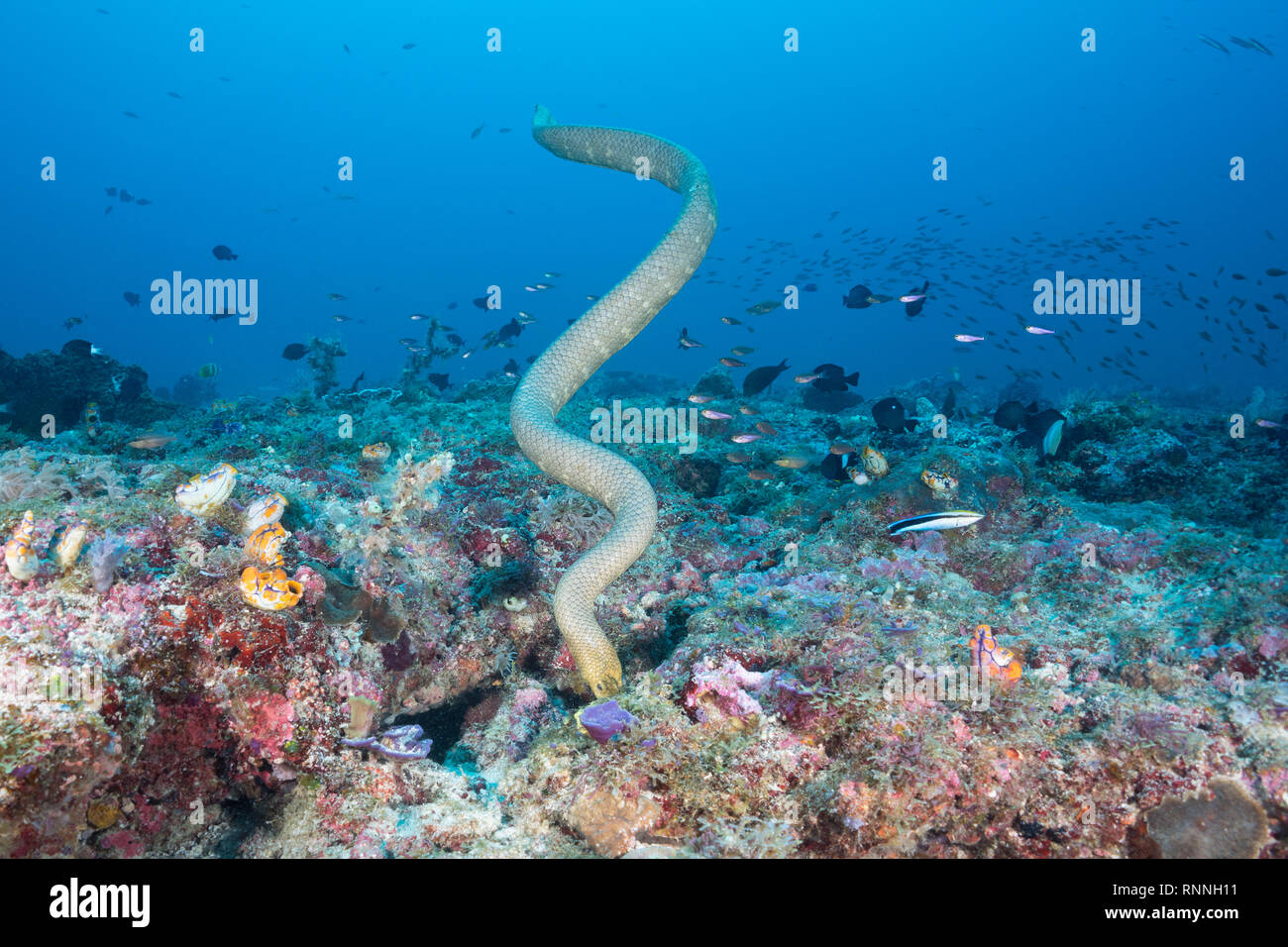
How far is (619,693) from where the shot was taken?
318 cm

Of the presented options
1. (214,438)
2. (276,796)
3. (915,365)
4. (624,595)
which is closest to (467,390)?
(214,438)

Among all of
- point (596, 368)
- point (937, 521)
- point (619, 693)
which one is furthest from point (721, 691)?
point (596, 368)

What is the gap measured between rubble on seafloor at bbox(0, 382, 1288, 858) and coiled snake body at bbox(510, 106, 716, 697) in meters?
0.63

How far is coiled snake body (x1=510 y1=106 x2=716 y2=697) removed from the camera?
360cm

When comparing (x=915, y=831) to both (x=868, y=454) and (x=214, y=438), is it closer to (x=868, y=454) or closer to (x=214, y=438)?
(x=868, y=454)

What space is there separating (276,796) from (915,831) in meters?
3.12

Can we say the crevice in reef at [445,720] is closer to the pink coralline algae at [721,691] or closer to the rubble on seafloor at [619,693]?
the rubble on seafloor at [619,693]

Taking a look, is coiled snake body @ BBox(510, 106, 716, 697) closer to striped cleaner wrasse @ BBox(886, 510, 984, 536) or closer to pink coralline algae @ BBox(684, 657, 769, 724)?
pink coralline algae @ BBox(684, 657, 769, 724)

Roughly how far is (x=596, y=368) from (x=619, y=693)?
12.7 ft

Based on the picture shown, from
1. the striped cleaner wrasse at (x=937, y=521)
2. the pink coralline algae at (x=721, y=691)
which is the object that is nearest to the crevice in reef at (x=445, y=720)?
the pink coralline algae at (x=721, y=691)

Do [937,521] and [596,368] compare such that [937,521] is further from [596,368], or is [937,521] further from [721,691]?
[596,368]

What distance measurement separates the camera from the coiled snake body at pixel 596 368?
360 cm

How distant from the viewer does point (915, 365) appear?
91.3 meters
